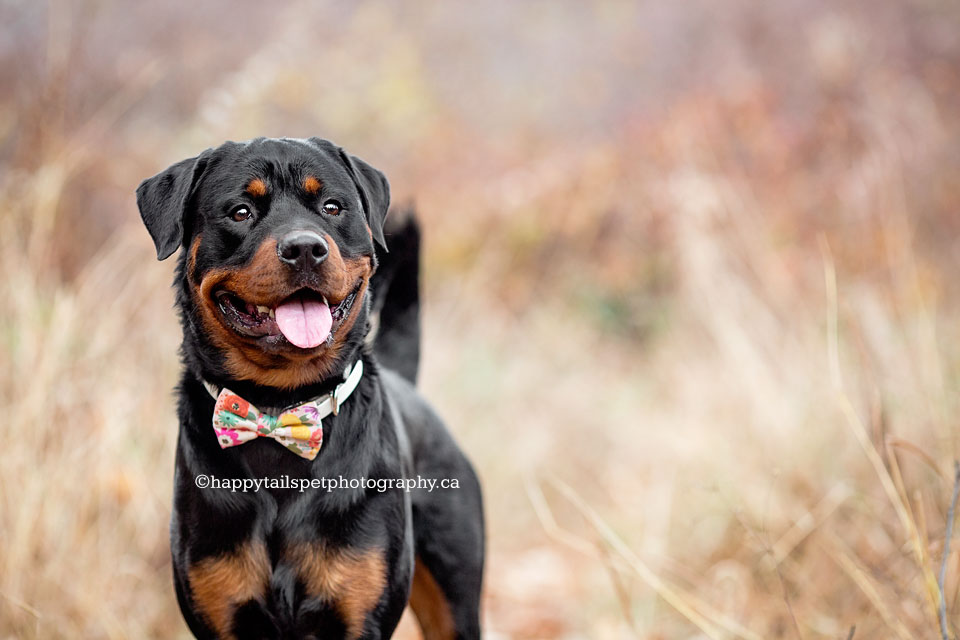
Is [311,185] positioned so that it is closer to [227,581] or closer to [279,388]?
[279,388]

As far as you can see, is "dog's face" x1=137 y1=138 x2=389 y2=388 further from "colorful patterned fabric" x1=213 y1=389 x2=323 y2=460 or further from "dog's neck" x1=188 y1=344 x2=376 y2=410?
"colorful patterned fabric" x1=213 y1=389 x2=323 y2=460

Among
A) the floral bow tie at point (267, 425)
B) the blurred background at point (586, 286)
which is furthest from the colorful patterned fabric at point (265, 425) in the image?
the blurred background at point (586, 286)

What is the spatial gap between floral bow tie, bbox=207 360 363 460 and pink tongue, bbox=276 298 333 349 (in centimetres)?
19

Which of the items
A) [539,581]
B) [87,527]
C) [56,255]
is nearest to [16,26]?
[56,255]

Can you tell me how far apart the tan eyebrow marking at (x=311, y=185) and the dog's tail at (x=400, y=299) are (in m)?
0.72

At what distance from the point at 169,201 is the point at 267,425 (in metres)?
0.63

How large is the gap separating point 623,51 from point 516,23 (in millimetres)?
1490

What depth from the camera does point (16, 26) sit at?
6.45 m

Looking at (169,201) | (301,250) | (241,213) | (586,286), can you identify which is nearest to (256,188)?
(241,213)

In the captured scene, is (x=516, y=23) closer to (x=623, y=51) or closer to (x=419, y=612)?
(x=623, y=51)

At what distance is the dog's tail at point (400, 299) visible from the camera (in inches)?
119

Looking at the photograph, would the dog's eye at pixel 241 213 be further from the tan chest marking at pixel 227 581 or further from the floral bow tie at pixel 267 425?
the tan chest marking at pixel 227 581

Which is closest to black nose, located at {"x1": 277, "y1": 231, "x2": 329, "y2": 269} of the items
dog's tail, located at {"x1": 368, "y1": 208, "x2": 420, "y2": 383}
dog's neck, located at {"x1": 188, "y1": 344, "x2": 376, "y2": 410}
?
dog's neck, located at {"x1": 188, "y1": 344, "x2": 376, "y2": 410}

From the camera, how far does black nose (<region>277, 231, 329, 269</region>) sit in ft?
6.47
